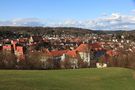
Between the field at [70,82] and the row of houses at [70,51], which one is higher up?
the field at [70,82]

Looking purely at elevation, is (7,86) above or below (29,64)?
above

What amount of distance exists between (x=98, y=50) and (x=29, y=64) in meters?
56.9

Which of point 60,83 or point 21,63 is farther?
point 21,63

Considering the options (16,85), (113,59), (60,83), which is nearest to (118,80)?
(60,83)

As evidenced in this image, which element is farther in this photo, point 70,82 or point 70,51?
point 70,51

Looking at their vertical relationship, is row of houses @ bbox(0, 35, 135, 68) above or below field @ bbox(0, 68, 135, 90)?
below

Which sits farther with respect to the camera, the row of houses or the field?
the row of houses

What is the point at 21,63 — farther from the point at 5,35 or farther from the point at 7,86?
the point at 5,35

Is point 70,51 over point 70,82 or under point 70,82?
under

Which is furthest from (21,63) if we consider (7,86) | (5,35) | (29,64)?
(5,35)

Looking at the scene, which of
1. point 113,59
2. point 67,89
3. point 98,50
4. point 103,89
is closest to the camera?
point 67,89

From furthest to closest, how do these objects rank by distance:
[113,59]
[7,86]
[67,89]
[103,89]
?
1. [113,59]
2. [103,89]
3. [67,89]
4. [7,86]

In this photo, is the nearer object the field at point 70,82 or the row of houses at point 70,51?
the field at point 70,82

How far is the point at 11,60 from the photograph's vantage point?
6538 centimetres
